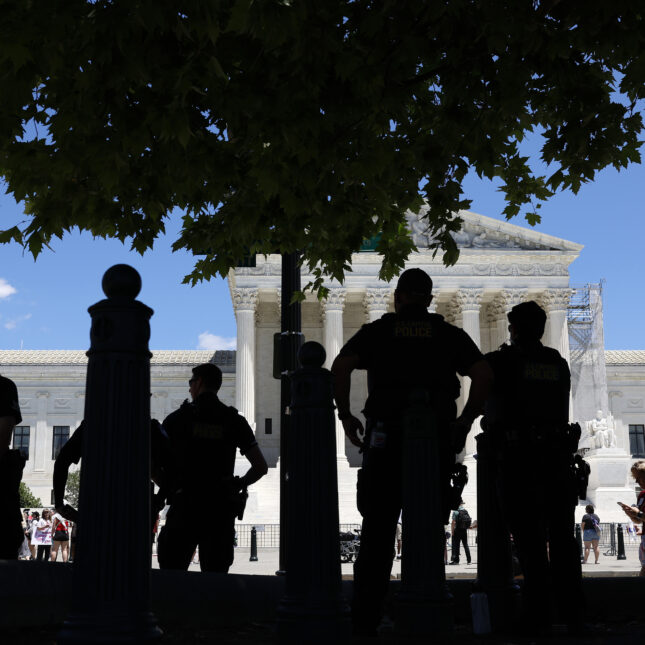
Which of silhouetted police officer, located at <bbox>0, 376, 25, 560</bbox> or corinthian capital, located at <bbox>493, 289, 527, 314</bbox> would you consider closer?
silhouetted police officer, located at <bbox>0, 376, 25, 560</bbox>

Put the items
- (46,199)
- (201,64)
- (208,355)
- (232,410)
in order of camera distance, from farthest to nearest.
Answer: (208,355), (46,199), (232,410), (201,64)

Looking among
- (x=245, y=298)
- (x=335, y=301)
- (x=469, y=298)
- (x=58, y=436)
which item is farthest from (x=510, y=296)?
(x=58, y=436)

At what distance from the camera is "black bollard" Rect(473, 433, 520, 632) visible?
5480 mm

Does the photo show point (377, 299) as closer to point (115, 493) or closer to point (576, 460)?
point (576, 460)

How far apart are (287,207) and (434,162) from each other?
128 centimetres

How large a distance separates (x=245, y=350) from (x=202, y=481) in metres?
42.2

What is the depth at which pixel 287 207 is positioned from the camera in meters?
7.00

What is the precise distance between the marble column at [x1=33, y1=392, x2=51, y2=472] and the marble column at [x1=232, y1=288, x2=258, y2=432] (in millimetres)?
16737

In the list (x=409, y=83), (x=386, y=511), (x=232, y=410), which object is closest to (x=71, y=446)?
(x=232, y=410)

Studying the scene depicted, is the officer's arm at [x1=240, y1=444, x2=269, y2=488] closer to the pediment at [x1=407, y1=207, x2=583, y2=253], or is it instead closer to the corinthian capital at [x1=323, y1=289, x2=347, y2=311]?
the corinthian capital at [x1=323, y1=289, x2=347, y2=311]

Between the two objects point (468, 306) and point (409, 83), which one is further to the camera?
point (468, 306)

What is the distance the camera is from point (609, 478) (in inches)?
1750

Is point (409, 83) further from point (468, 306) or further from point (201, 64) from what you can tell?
point (468, 306)

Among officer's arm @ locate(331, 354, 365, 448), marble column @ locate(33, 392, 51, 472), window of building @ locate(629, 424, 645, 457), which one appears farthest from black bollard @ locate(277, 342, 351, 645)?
window of building @ locate(629, 424, 645, 457)
